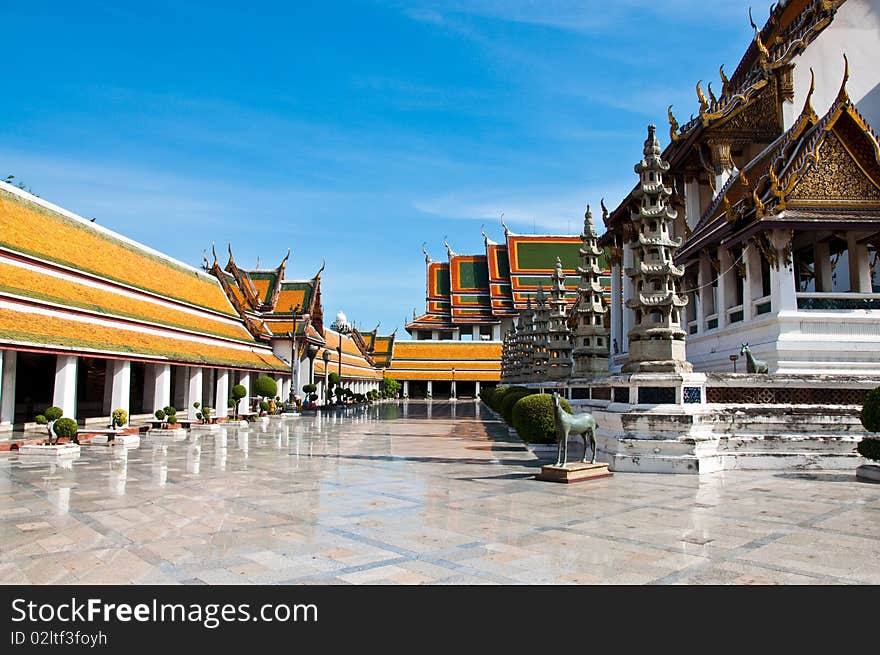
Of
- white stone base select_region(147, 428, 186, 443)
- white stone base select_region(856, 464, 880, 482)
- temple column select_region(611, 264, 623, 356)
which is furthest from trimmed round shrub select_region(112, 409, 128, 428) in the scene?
temple column select_region(611, 264, 623, 356)

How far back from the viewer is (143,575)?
520cm

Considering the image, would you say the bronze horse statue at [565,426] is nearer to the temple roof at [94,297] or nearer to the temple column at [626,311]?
the temple roof at [94,297]

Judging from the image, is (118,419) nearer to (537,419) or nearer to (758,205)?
(537,419)

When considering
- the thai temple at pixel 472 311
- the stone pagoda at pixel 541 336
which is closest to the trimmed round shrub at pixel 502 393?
the stone pagoda at pixel 541 336

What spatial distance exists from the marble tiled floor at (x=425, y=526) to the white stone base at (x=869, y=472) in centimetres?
34

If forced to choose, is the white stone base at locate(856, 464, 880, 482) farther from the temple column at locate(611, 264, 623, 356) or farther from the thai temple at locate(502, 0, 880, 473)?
the temple column at locate(611, 264, 623, 356)

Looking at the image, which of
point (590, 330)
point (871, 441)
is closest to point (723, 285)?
point (590, 330)

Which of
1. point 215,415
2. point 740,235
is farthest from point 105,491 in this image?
point 215,415

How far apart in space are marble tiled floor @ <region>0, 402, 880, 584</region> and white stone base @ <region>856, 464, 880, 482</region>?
34 centimetres

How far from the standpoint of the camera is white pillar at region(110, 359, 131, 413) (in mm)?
19844

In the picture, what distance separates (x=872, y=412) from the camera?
10.0 m

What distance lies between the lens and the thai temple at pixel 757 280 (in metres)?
11.6
